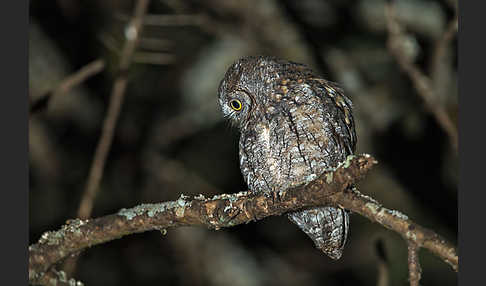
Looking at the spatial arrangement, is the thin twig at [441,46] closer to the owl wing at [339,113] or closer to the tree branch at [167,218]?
the owl wing at [339,113]

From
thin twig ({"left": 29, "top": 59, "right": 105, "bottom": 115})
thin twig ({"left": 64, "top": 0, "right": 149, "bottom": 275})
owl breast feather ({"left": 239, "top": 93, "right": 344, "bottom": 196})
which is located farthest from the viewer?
thin twig ({"left": 29, "top": 59, "right": 105, "bottom": 115})

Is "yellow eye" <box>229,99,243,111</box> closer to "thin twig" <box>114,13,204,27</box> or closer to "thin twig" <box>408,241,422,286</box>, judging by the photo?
"thin twig" <box>408,241,422,286</box>

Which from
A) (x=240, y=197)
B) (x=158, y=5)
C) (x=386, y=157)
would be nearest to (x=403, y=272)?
(x=386, y=157)

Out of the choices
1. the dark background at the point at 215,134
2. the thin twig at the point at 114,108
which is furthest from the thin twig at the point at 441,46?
the thin twig at the point at 114,108

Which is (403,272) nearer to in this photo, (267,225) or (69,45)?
(267,225)

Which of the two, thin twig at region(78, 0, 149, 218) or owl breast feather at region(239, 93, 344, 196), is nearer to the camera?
owl breast feather at region(239, 93, 344, 196)

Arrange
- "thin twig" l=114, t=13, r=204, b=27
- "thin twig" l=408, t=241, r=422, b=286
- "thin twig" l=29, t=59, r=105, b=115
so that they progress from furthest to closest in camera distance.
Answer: "thin twig" l=114, t=13, r=204, b=27 < "thin twig" l=29, t=59, r=105, b=115 < "thin twig" l=408, t=241, r=422, b=286

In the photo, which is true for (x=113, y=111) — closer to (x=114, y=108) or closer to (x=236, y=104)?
(x=114, y=108)

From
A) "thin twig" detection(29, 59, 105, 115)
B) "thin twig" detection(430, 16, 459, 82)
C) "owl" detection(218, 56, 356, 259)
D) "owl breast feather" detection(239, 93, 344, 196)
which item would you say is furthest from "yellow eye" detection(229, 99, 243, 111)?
"thin twig" detection(430, 16, 459, 82)
